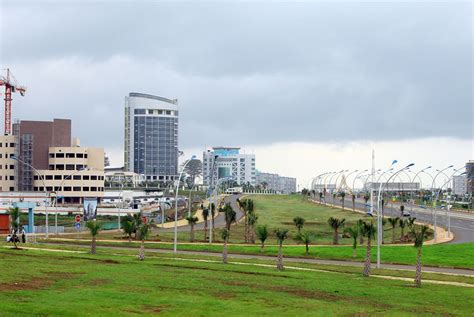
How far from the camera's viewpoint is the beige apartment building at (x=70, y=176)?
186m

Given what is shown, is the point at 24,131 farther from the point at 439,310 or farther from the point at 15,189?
the point at 439,310

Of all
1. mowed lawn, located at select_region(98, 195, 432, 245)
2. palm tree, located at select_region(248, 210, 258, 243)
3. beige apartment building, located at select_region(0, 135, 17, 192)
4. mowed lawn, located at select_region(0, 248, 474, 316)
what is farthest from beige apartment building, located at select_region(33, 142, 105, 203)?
mowed lawn, located at select_region(0, 248, 474, 316)

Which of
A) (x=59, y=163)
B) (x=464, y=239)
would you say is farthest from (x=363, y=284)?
(x=59, y=163)

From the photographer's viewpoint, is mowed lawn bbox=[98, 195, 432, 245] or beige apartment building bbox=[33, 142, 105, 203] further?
beige apartment building bbox=[33, 142, 105, 203]

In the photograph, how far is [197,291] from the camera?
44312 mm

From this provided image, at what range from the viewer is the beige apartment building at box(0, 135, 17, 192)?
18688 cm

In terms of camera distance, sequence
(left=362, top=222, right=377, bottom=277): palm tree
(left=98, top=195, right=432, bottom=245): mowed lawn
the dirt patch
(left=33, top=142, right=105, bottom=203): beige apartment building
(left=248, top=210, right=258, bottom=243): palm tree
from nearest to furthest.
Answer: the dirt patch, (left=362, top=222, right=377, bottom=277): palm tree, (left=248, top=210, right=258, bottom=243): palm tree, (left=98, top=195, right=432, bottom=245): mowed lawn, (left=33, top=142, right=105, bottom=203): beige apartment building

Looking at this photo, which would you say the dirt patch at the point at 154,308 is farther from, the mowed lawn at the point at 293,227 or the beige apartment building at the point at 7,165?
the beige apartment building at the point at 7,165

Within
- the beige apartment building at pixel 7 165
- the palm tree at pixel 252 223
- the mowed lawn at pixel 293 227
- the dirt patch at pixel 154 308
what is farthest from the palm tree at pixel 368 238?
the beige apartment building at pixel 7 165

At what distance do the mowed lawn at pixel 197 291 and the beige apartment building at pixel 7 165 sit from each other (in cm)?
13048

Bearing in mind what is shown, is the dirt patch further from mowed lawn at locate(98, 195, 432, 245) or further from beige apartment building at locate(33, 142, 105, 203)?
beige apartment building at locate(33, 142, 105, 203)

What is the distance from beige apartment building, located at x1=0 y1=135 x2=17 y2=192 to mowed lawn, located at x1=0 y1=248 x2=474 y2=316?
130 m

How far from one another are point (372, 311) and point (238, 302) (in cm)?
717

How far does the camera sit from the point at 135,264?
200 feet
